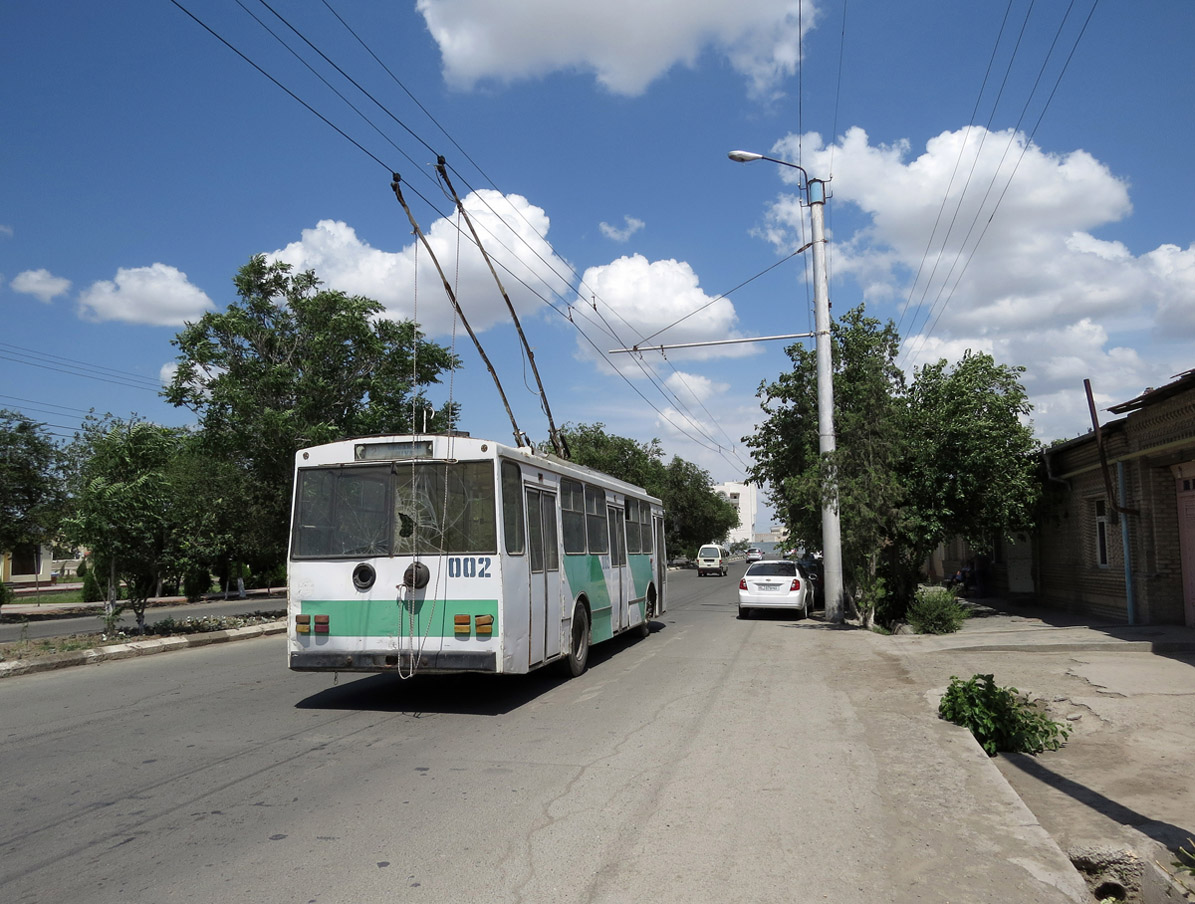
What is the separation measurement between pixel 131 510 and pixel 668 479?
56829 millimetres

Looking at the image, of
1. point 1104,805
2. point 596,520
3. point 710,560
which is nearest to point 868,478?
point 596,520

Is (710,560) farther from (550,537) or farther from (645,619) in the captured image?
(550,537)

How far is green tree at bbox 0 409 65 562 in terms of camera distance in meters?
30.1

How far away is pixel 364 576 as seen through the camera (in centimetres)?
940

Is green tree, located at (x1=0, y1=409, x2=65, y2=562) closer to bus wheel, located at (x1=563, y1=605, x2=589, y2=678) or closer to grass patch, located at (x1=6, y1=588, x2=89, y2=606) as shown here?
grass patch, located at (x1=6, y1=588, x2=89, y2=606)

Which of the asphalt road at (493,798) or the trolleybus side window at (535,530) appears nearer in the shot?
the asphalt road at (493,798)

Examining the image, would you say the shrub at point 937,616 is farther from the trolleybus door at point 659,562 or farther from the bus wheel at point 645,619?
the bus wheel at point 645,619

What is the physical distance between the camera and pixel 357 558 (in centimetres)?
948

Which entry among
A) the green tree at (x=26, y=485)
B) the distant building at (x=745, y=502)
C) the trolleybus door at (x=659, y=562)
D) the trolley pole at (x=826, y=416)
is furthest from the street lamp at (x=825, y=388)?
the distant building at (x=745, y=502)

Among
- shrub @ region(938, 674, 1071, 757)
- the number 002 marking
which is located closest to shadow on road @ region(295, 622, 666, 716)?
the number 002 marking

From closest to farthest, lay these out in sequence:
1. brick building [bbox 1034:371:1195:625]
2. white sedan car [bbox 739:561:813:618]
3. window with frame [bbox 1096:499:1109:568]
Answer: brick building [bbox 1034:371:1195:625] → window with frame [bbox 1096:499:1109:568] → white sedan car [bbox 739:561:813:618]

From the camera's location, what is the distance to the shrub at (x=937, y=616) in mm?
17859

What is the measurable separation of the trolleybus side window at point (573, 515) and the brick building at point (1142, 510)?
31.1ft

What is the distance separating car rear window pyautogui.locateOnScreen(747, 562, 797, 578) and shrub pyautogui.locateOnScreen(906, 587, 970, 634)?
15.3 feet
